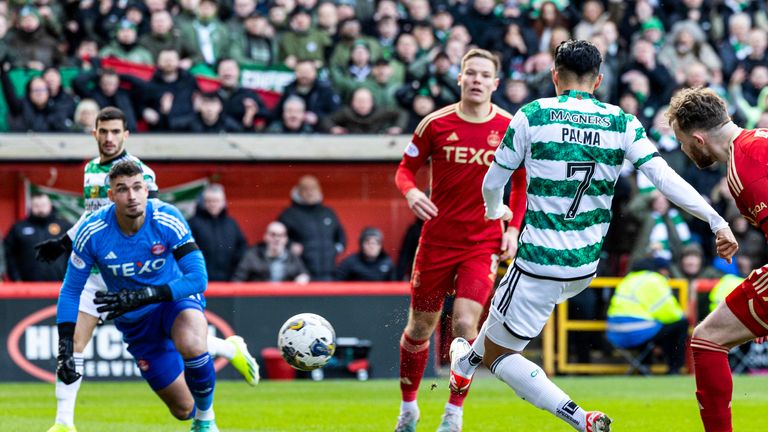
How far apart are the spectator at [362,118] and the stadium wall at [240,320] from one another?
8.42 feet

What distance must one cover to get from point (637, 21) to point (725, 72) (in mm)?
1565

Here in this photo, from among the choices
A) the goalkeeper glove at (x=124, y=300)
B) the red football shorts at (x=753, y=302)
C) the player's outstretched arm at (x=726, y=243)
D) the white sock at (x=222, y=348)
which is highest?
the player's outstretched arm at (x=726, y=243)

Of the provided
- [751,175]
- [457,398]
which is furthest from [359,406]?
[751,175]

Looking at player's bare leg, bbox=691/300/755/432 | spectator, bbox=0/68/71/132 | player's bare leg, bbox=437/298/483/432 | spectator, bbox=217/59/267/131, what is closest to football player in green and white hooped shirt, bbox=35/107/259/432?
player's bare leg, bbox=437/298/483/432

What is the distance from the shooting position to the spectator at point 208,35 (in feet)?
61.8

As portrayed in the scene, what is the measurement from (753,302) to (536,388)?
1326 millimetres

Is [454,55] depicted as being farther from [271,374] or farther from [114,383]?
[114,383]

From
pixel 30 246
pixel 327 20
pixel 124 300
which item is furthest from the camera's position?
pixel 327 20

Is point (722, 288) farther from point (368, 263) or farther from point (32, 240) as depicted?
point (32, 240)

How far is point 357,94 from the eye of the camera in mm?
18266

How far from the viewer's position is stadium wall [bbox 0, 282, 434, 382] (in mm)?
15836

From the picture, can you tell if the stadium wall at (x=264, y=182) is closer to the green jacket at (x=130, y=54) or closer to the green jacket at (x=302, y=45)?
the green jacket at (x=130, y=54)

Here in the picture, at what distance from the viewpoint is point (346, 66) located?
1919 centimetres

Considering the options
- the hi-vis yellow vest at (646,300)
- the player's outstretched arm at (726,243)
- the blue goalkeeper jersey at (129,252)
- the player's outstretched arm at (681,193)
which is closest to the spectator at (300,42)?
the hi-vis yellow vest at (646,300)
